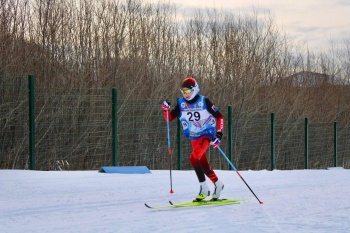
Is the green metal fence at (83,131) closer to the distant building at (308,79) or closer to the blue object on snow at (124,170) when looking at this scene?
the blue object on snow at (124,170)

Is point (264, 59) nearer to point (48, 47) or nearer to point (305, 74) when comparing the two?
point (305, 74)

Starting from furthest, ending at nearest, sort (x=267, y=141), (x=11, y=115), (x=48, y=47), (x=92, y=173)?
(x=267, y=141) < (x=48, y=47) < (x=11, y=115) < (x=92, y=173)

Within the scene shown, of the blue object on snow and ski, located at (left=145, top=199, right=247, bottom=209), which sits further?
the blue object on snow

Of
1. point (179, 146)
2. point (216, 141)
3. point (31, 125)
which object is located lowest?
point (179, 146)

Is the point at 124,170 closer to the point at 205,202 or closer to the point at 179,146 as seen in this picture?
the point at 179,146

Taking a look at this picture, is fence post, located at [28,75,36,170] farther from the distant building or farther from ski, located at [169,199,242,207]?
the distant building

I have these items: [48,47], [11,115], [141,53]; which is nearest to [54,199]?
[11,115]

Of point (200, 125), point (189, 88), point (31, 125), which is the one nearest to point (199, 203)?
point (200, 125)

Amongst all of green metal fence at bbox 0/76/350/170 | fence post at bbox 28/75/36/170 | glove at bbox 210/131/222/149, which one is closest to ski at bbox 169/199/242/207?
glove at bbox 210/131/222/149

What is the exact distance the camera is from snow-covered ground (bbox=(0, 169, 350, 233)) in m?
6.98

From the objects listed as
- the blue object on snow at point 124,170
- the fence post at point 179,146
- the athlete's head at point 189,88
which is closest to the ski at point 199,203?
the athlete's head at point 189,88

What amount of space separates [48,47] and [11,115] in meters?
4.78

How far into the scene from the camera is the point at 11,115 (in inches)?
626

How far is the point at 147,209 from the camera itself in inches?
334
